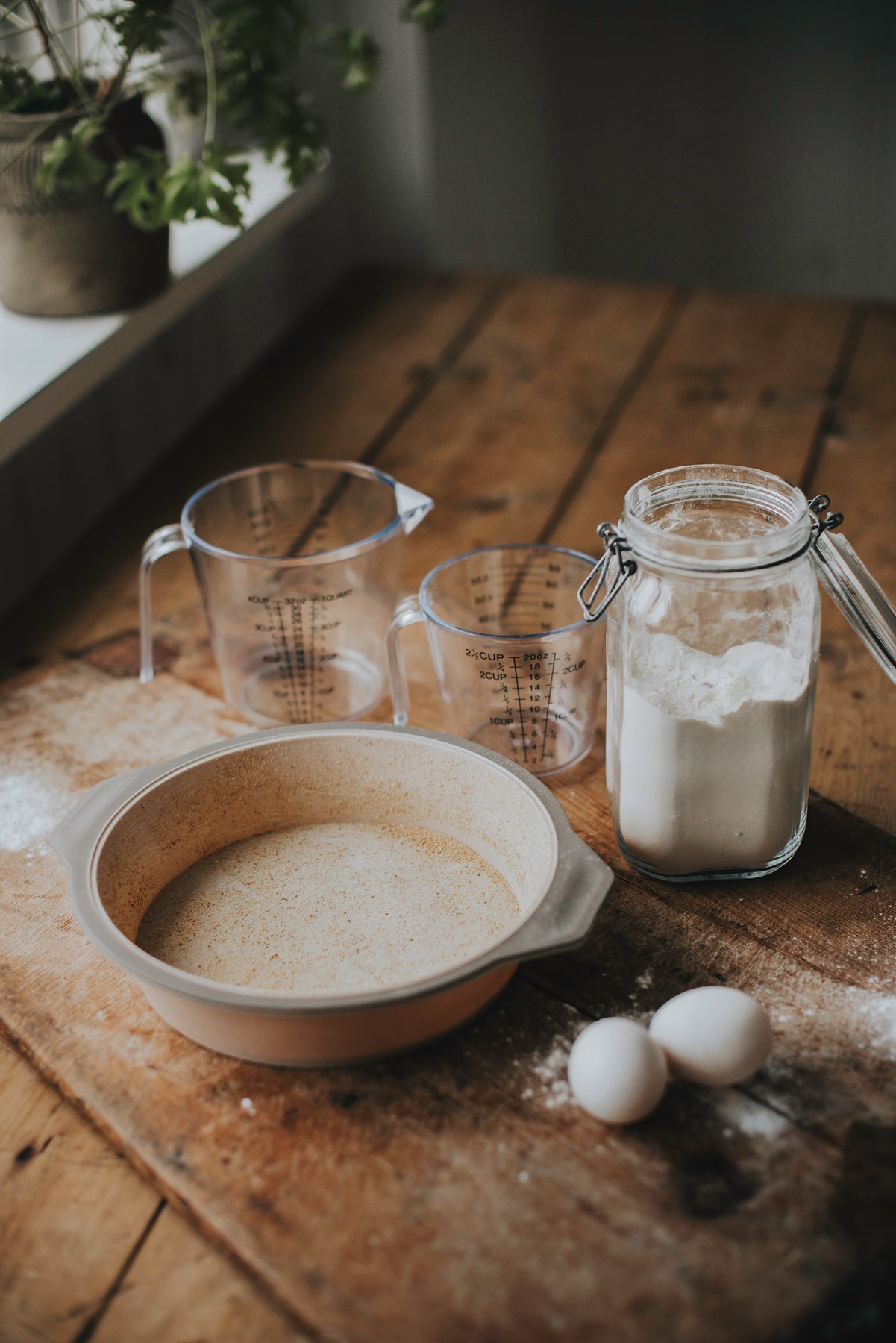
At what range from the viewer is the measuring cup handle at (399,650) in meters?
0.71

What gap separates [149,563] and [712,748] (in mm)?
395

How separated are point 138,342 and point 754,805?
2.28ft

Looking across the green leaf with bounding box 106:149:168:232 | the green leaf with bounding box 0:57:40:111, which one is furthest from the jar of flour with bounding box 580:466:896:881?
the green leaf with bounding box 0:57:40:111

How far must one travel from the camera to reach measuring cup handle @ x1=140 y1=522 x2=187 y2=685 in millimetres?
780

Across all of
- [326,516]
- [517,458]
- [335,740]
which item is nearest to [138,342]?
[326,516]

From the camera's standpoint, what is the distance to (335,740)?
66 centimetres

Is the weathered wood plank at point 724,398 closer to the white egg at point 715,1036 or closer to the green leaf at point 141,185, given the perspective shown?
the green leaf at point 141,185

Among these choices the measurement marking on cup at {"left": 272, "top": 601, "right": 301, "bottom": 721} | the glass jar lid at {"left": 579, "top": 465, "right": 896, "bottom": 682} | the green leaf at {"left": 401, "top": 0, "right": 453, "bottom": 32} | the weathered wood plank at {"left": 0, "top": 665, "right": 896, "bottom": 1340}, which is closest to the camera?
the weathered wood plank at {"left": 0, "top": 665, "right": 896, "bottom": 1340}

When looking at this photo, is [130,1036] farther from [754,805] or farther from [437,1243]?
[754,805]

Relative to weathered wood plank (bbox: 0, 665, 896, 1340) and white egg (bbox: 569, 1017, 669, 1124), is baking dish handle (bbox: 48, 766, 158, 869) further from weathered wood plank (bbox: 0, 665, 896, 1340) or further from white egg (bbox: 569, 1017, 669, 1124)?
white egg (bbox: 569, 1017, 669, 1124)

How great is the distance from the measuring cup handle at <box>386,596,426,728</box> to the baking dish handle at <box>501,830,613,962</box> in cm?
17

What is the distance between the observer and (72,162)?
853 millimetres

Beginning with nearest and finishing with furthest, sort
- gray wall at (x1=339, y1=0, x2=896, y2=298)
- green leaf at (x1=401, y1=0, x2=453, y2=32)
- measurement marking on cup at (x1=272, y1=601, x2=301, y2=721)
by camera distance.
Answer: measurement marking on cup at (x1=272, y1=601, x2=301, y2=721), green leaf at (x1=401, y1=0, x2=453, y2=32), gray wall at (x1=339, y1=0, x2=896, y2=298)

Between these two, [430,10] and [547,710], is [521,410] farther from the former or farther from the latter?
[547,710]
